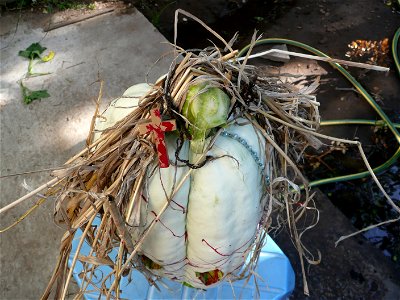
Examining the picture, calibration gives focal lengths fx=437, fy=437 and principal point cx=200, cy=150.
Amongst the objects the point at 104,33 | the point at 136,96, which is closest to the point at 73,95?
the point at 104,33

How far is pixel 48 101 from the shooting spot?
1961 mm

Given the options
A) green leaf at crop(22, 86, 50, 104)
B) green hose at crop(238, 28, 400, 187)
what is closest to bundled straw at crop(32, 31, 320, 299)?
green hose at crop(238, 28, 400, 187)

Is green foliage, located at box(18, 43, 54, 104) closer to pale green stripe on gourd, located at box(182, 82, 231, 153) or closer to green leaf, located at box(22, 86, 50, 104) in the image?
green leaf, located at box(22, 86, 50, 104)

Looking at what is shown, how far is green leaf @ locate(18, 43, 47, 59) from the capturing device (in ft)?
7.02

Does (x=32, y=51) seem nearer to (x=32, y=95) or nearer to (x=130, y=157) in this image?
(x=32, y=95)

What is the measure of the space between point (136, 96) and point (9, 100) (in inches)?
52.1

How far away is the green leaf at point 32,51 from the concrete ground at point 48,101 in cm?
3

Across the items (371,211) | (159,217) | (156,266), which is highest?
(159,217)

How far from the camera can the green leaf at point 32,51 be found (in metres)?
2.14

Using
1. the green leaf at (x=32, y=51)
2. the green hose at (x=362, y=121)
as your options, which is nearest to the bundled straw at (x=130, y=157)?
the green hose at (x=362, y=121)

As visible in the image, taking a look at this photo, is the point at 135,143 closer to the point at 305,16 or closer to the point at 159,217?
the point at 159,217

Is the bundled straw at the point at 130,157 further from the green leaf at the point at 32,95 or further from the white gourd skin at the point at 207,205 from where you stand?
the green leaf at the point at 32,95

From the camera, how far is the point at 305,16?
262 centimetres

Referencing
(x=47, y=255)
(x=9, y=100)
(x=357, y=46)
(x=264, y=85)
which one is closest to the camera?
(x=264, y=85)
